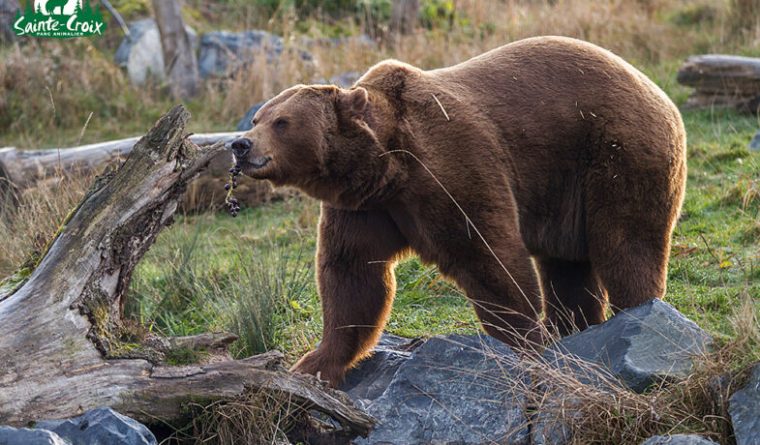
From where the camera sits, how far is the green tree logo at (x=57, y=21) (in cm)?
1420

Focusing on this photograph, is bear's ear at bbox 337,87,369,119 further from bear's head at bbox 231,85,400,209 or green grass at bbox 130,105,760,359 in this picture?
green grass at bbox 130,105,760,359

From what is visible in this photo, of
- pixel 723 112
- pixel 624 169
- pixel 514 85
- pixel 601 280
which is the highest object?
pixel 514 85

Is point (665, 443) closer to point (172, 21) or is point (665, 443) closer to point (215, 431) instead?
point (215, 431)

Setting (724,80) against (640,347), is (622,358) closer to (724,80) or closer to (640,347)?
(640,347)

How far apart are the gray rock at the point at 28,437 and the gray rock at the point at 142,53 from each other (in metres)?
11.2

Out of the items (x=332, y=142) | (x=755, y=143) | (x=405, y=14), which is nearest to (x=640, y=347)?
(x=332, y=142)

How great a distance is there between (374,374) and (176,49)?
9.98 m

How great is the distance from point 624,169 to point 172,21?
33.8ft

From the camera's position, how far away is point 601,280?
625cm

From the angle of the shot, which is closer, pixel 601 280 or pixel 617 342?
pixel 617 342

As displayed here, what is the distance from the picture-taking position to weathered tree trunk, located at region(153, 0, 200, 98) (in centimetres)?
1501

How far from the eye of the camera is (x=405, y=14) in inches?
673

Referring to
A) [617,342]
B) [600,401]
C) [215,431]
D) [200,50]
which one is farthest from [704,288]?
[200,50]

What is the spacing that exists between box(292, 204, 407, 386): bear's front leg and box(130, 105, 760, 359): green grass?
73cm
